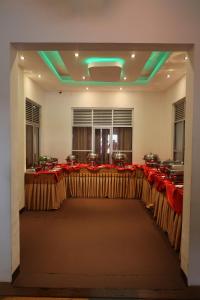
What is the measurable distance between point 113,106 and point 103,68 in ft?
8.19

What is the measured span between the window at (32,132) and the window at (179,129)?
11.6ft

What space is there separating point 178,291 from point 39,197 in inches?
134

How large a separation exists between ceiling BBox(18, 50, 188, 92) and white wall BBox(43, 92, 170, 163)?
18.5 inches

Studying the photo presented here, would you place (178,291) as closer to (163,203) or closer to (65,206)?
(163,203)

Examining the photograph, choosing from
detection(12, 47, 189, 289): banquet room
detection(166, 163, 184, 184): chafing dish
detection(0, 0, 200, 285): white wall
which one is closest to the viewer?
detection(0, 0, 200, 285): white wall

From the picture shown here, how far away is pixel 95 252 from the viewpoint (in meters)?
3.08

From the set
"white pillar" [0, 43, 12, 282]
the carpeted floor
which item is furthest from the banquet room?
"white pillar" [0, 43, 12, 282]

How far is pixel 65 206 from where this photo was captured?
5359 mm

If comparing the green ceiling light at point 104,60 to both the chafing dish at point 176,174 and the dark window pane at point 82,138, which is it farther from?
Result: the dark window pane at point 82,138

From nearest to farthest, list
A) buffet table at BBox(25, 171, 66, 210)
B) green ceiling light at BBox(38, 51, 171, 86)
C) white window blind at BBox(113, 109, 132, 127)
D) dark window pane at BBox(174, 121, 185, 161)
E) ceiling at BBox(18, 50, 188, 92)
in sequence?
1. ceiling at BBox(18, 50, 188, 92)
2. green ceiling light at BBox(38, 51, 171, 86)
3. buffet table at BBox(25, 171, 66, 210)
4. dark window pane at BBox(174, 121, 185, 161)
5. white window blind at BBox(113, 109, 132, 127)

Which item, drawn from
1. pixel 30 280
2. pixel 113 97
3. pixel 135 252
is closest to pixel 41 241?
pixel 30 280

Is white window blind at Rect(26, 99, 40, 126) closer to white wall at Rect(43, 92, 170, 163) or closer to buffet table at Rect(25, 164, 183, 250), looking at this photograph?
white wall at Rect(43, 92, 170, 163)

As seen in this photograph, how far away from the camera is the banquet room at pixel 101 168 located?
9.05ft

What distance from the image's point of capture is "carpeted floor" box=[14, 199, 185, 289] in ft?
8.02
